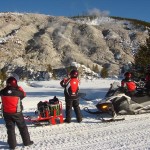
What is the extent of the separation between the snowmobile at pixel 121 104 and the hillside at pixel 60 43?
58567 mm

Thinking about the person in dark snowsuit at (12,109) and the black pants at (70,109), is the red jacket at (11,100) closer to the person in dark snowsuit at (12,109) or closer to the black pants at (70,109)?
the person in dark snowsuit at (12,109)

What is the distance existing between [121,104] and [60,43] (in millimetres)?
76116

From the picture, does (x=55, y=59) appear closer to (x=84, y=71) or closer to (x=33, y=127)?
(x=84, y=71)

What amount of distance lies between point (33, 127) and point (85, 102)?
538cm

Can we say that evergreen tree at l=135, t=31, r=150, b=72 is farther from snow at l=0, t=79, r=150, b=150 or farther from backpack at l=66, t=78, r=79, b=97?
backpack at l=66, t=78, r=79, b=97

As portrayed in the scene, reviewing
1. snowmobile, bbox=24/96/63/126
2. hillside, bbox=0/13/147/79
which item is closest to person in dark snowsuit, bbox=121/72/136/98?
snowmobile, bbox=24/96/63/126

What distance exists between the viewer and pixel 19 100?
8.43 meters

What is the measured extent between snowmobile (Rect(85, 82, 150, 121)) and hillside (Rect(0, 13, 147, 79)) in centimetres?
5857

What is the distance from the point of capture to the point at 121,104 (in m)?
11.4

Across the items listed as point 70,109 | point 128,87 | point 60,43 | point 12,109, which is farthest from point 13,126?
point 60,43

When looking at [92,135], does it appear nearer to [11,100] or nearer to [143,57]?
[11,100]

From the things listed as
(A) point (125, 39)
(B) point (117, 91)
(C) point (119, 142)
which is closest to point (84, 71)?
(A) point (125, 39)

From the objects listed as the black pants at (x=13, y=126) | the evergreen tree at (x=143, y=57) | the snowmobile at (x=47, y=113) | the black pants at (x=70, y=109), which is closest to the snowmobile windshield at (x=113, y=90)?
the black pants at (x=70, y=109)

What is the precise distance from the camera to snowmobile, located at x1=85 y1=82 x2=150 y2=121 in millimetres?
11195
